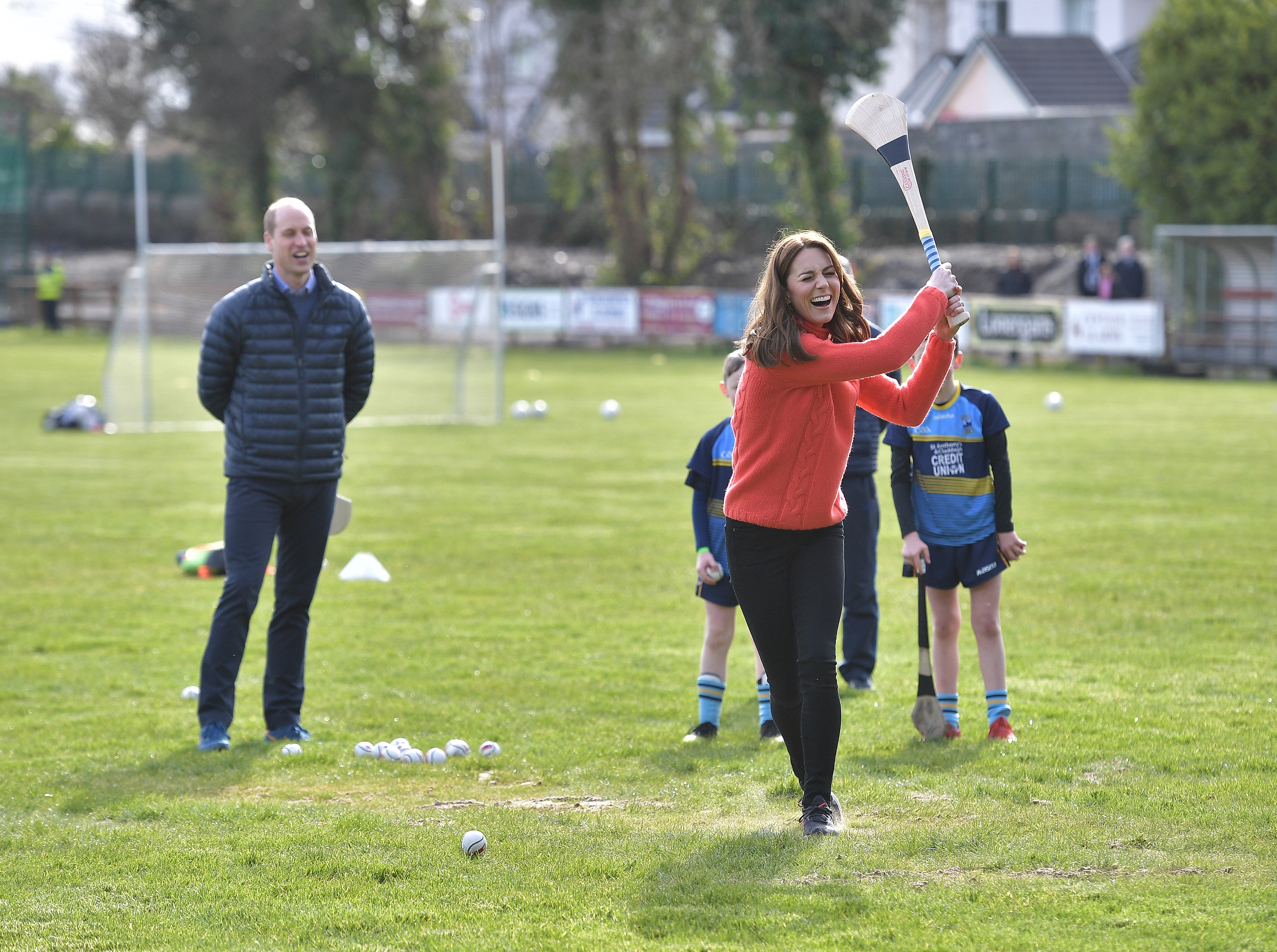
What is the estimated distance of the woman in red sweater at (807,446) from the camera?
468cm

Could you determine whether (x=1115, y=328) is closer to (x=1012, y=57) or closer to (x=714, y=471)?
(x=714, y=471)

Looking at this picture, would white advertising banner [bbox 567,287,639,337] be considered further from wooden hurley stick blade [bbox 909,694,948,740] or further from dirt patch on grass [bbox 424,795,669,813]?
dirt patch on grass [bbox 424,795,669,813]

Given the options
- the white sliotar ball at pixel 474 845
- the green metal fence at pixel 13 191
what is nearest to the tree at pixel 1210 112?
the white sliotar ball at pixel 474 845

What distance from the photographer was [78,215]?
5362 centimetres

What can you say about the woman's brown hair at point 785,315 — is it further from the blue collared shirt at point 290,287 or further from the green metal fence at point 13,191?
the green metal fence at point 13,191

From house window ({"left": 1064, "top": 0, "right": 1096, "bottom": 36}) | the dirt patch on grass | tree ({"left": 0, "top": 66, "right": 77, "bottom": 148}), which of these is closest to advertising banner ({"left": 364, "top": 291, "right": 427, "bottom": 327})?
the dirt patch on grass

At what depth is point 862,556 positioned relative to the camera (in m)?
7.36

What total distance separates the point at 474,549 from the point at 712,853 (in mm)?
6864

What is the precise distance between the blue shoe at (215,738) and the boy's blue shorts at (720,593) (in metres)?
2.17

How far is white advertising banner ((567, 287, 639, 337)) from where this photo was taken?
116 ft

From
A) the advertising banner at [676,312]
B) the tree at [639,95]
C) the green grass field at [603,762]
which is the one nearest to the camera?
the green grass field at [603,762]

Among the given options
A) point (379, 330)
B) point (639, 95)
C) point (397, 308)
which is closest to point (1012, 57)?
point (639, 95)

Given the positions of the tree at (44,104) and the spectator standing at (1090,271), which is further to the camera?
the tree at (44,104)

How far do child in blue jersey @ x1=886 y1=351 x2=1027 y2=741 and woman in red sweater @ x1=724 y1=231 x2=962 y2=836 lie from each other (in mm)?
1272
